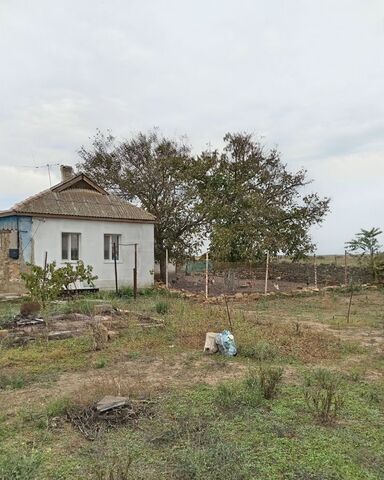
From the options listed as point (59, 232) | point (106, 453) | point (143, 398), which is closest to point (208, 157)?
point (59, 232)

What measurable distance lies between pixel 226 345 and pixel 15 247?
1092 centimetres

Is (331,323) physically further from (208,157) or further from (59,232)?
(208,157)

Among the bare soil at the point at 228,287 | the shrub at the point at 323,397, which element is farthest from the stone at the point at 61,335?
the bare soil at the point at 228,287

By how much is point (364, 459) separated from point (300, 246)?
64.9ft

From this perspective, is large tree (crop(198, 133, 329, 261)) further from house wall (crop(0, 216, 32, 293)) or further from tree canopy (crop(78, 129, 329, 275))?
house wall (crop(0, 216, 32, 293))

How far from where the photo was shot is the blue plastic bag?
24.6ft

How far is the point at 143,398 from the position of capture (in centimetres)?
528

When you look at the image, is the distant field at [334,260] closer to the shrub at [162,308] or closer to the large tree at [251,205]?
the large tree at [251,205]

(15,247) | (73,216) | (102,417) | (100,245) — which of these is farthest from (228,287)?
(102,417)

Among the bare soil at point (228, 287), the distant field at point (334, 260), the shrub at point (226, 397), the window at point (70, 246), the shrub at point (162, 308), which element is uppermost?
the window at point (70, 246)

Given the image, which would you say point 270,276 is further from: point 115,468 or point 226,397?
point 115,468

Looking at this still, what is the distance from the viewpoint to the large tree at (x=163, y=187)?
22000 mm

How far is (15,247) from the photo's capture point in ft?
52.4

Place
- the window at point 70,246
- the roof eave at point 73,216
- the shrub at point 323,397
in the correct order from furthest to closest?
1. the window at point 70,246
2. the roof eave at point 73,216
3. the shrub at point 323,397
